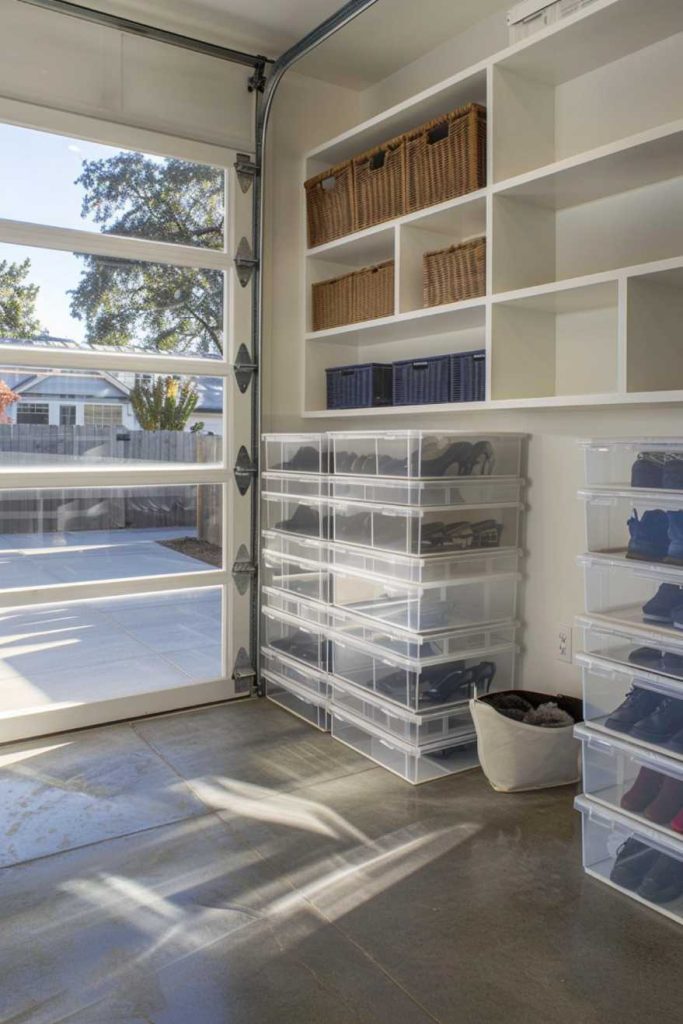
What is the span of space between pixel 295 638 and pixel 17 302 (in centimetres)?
182

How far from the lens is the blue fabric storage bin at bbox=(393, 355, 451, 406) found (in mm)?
3191

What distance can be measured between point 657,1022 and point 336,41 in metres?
3.71

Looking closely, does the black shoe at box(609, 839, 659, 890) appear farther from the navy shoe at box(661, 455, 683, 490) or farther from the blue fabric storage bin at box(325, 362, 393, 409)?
the blue fabric storage bin at box(325, 362, 393, 409)

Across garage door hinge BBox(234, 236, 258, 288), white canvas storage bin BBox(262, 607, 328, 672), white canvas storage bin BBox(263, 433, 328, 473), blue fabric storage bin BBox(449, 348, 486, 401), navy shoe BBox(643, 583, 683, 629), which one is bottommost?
white canvas storage bin BBox(262, 607, 328, 672)

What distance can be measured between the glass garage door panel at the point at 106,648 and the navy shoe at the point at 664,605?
216 cm

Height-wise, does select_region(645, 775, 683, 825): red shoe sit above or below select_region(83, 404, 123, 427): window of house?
below

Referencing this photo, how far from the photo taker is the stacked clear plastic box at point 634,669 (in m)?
2.13

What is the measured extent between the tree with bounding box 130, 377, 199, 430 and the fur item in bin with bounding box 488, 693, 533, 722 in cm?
181

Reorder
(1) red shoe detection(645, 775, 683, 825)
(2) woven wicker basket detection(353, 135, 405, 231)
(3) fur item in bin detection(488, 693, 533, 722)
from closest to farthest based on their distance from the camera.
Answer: (1) red shoe detection(645, 775, 683, 825) → (3) fur item in bin detection(488, 693, 533, 722) → (2) woven wicker basket detection(353, 135, 405, 231)

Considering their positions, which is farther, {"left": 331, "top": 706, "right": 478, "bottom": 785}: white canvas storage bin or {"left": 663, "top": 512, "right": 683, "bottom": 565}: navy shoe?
{"left": 331, "top": 706, "right": 478, "bottom": 785}: white canvas storage bin

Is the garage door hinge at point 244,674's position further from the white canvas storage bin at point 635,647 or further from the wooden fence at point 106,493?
the white canvas storage bin at point 635,647

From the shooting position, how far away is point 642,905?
85.1 inches

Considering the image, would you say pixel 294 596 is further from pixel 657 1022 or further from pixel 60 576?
pixel 657 1022

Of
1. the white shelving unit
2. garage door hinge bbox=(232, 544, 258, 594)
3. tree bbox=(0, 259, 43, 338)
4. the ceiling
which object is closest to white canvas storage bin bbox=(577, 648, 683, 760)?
the white shelving unit
